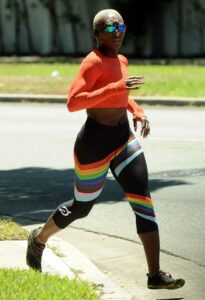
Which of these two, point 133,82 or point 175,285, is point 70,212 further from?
point 133,82

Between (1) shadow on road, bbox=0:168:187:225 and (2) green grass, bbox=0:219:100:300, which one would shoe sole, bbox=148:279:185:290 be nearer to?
(2) green grass, bbox=0:219:100:300

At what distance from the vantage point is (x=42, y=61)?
34625 mm

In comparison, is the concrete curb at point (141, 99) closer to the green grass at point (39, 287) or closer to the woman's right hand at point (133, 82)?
the woman's right hand at point (133, 82)

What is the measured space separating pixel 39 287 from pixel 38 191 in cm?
530

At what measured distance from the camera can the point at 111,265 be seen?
7.62m

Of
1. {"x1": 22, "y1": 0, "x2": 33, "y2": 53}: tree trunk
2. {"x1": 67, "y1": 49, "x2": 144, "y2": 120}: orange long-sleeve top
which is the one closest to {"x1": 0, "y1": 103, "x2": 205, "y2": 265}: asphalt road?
{"x1": 67, "y1": 49, "x2": 144, "y2": 120}: orange long-sleeve top

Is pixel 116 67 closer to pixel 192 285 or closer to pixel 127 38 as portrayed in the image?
pixel 192 285

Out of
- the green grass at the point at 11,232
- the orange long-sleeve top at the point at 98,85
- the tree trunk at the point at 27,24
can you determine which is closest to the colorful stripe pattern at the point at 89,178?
the orange long-sleeve top at the point at 98,85

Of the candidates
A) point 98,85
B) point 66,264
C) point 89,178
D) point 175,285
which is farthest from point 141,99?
point 175,285

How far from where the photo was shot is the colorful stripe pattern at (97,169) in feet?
22.1

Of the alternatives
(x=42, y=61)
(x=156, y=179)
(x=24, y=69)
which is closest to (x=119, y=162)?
(x=156, y=179)

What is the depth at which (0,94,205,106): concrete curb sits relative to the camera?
20703 millimetres

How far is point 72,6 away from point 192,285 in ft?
107

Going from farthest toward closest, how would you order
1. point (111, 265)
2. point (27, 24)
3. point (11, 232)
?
point (27, 24)
point (11, 232)
point (111, 265)
